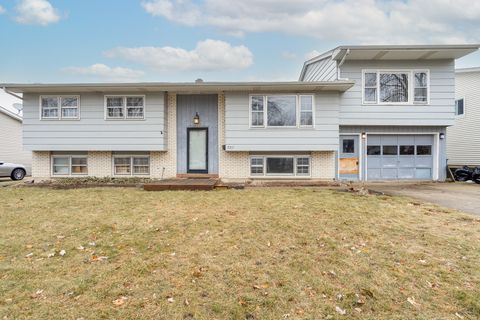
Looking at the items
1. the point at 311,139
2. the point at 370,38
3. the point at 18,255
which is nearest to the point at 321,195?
the point at 311,139

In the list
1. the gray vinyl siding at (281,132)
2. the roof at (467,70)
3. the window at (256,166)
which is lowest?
the window at (256,166)

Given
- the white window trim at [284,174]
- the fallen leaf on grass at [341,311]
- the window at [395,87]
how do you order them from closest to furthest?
the fallen leaf on grass at [341,311]
the white window trim at [284,174]
the window at [395,87]

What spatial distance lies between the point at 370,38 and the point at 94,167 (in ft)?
73.5

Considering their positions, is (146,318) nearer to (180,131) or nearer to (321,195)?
(321,195)

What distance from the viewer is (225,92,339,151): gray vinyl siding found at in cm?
1144

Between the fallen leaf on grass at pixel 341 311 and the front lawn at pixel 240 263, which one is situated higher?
the front lawn at pixel 240 263

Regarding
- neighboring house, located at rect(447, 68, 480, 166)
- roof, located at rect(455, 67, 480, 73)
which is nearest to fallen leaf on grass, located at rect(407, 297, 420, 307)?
neighboring house, located at rect(447, 68, 480, 166)

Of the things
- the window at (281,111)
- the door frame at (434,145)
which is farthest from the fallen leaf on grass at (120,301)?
the door frame at (434,145)

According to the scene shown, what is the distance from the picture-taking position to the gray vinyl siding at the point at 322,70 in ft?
41.0

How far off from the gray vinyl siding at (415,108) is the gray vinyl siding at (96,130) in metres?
8.12

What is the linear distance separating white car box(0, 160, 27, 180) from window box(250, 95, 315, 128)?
43.3 feet

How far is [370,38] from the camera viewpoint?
73.9ft

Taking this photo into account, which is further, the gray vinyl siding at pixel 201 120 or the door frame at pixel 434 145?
the door frame at pixel 434 145

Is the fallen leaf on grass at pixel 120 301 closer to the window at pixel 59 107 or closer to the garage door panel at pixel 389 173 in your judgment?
the window at pixel 59 107
